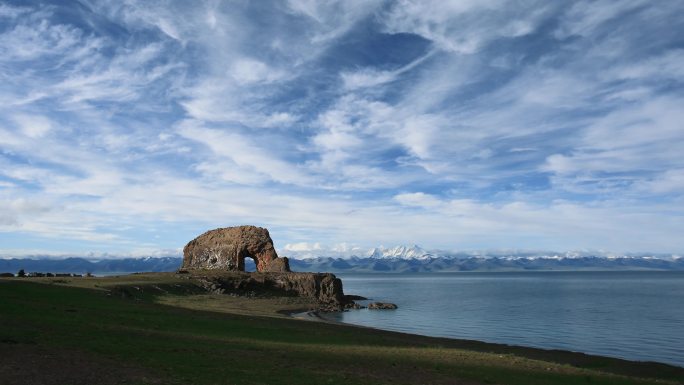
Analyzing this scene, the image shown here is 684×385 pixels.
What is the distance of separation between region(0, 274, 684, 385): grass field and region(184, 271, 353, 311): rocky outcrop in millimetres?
45603

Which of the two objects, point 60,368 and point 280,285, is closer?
point 60,368

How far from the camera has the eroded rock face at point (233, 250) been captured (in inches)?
4469

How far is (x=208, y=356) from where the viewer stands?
80.4 feet

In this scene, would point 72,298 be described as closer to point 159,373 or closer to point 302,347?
point 302,347

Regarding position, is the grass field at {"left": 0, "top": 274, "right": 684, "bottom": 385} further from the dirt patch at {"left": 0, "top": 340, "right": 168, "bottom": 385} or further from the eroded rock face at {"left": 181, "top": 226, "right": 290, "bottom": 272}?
the eroded rock face at {"left": 181, "top": 226, "right": 290, "bottom": 272}

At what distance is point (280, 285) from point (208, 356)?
77.2 meters

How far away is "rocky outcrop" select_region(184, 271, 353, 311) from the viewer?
91.0m

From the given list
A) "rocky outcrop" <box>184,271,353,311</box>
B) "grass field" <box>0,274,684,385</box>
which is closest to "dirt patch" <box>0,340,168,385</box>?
"grass field" <box>0,274,684,385</box>

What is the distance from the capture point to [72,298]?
46.0 m

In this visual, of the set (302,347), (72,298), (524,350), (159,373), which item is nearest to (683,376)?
(524,350)

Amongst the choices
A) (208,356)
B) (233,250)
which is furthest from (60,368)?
(233,250)

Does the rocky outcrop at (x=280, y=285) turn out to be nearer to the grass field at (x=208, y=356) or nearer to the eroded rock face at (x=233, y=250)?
the eroded rock face at (x=233, y=250)

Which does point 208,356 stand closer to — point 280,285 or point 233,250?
point 280,285

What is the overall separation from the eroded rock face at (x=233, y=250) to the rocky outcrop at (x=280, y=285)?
9902 millimetres
